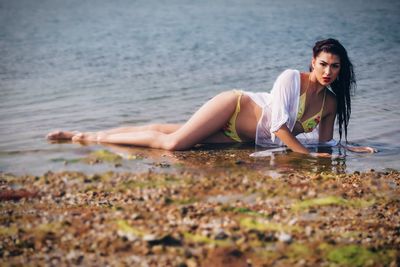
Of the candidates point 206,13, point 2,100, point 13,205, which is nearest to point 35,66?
point 2,100

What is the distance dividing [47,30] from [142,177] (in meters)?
20.7

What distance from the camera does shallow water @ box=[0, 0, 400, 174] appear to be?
32.5 feet

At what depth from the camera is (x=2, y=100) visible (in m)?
12.1

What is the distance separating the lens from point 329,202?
624 cm

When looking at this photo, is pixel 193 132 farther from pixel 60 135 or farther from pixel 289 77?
pixel 60 135

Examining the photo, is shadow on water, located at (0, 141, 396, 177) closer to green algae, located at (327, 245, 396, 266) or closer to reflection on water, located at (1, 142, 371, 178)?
reflection on water, located at (1, 142, 371, 178)

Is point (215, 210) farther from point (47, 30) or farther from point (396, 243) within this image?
point (47, 30)

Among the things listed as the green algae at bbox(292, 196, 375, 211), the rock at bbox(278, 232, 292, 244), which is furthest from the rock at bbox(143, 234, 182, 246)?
the green algae at bbox(292, 196, 375, 211)

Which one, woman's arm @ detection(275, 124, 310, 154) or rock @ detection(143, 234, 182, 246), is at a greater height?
woman's arm @ detection(275, 124, 310, 154)

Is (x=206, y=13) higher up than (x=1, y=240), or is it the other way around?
(x=206, y=13)

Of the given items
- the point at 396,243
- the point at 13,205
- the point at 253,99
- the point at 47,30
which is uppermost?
the point at 47,30

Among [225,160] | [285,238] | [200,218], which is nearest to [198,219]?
[200,218]

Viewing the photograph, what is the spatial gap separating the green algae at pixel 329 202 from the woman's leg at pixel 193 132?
272 cm

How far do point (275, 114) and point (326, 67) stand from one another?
42.3 inches
